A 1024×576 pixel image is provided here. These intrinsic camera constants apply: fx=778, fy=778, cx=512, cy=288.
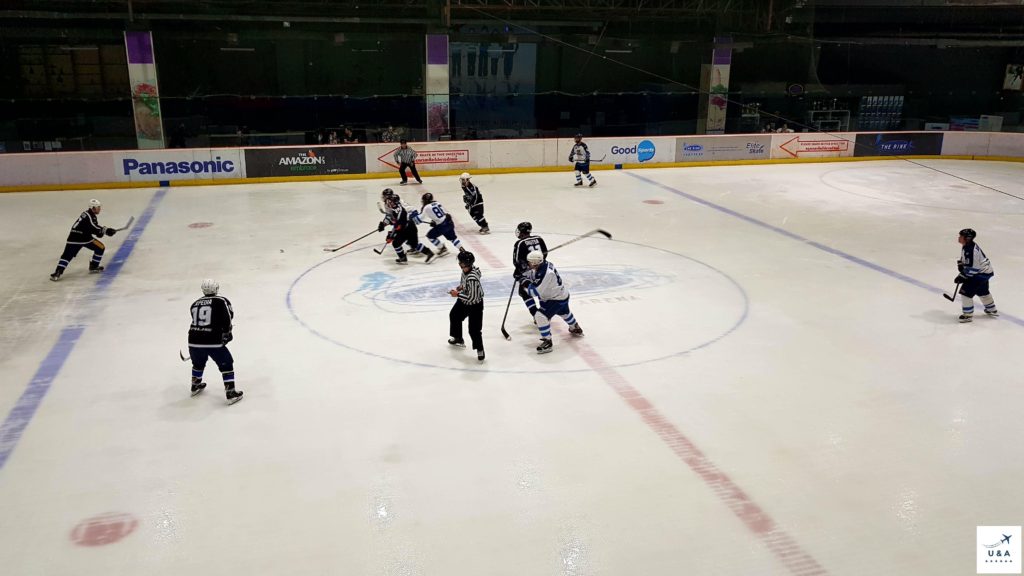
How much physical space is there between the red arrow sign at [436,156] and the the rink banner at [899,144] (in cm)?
1124

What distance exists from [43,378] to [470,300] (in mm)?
3909

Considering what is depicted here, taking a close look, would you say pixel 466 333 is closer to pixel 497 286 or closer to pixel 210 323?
pixel 497 286

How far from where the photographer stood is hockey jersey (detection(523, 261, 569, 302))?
746 cm

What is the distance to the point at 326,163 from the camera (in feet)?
58.5

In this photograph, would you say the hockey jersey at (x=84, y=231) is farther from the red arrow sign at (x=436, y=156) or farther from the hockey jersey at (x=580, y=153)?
the hockey jersey at (x=580, y=153)

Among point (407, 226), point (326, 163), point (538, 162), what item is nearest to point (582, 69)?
point (538, 162)

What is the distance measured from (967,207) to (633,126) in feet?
34.3

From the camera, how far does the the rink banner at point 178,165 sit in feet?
54.2

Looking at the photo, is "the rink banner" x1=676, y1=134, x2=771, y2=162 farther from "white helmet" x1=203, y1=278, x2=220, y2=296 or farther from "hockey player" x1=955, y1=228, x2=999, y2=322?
"white helmet" x1=203, y1=278, x2=220, y2=296

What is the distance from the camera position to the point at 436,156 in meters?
18.5

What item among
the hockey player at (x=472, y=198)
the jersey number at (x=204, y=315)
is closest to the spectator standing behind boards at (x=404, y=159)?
the hockey player at (x=472, y=198)

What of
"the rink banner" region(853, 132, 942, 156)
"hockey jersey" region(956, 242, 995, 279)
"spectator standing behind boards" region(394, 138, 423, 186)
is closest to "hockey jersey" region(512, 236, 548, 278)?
"hockey jersey" region(956, 242, 995, 279)

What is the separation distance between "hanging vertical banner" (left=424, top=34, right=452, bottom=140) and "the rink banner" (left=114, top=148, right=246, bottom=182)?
5586 millimetres

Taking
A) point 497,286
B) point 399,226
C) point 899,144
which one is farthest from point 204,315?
point 899,144
